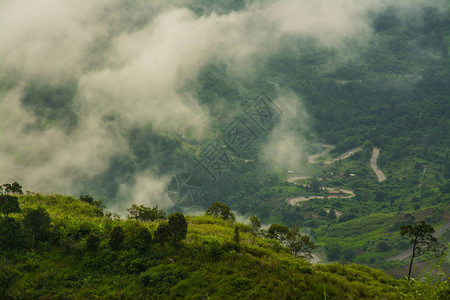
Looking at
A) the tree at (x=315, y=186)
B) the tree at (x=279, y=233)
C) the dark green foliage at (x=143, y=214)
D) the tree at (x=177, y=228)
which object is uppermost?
the tree at (x=315, y=186)

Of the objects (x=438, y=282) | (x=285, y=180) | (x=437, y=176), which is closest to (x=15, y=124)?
(x=285, y=180)

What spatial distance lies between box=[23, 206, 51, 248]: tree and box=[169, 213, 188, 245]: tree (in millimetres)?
8719

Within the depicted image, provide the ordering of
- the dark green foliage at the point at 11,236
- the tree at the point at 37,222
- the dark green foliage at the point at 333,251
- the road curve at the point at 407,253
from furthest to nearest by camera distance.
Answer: the dark green foliage at the point at 333,251, the road curve at the point at 407,253, the tree at the point at 37,222, the dark green foliage at the point at 11,236

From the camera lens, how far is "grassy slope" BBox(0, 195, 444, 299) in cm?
1820

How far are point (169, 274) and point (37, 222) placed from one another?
10175 millimetres

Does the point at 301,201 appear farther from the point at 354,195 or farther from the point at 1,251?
the point at 1,251

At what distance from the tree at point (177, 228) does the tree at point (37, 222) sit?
8.72 m

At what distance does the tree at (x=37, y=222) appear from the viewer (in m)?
22.3

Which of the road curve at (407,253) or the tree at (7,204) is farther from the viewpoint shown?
the road curve at (407,253)

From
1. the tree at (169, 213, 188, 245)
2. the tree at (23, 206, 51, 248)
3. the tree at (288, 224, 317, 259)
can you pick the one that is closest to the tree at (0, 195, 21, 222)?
the tree at (23, 206, 51, 248)

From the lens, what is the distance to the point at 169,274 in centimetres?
2042

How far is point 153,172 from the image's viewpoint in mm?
181750

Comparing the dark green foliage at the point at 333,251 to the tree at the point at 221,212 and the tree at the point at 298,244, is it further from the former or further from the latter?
the tree at the point at 298,244

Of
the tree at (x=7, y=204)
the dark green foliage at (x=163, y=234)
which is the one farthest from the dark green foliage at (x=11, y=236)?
the dark green foliage at (x=163, y=234)
